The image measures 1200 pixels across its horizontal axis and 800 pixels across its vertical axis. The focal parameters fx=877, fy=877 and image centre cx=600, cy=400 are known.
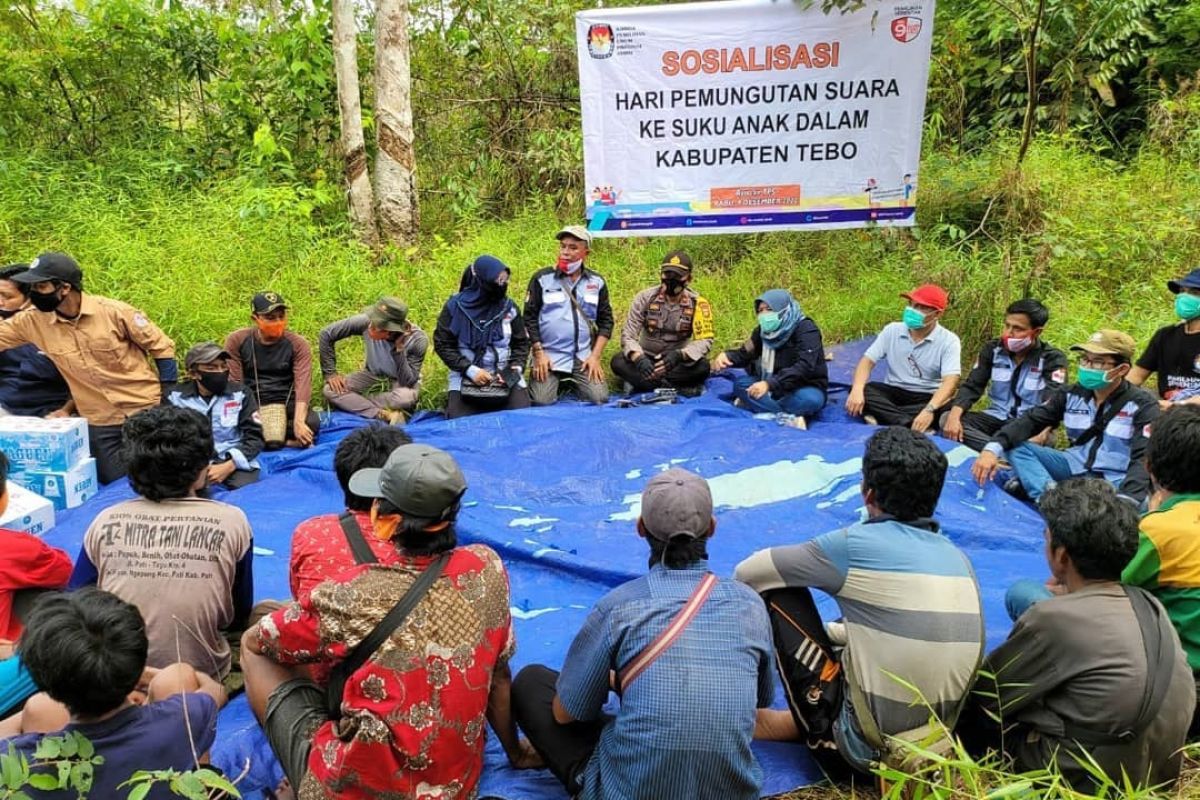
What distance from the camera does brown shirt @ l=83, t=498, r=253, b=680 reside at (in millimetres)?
2674

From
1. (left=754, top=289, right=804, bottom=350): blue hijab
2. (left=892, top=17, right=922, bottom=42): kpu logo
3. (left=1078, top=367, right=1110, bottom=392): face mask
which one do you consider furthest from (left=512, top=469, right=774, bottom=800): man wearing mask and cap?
(left=892, top=17, right=922, bottom=42): kpu logo

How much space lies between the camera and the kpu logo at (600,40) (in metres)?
6.50

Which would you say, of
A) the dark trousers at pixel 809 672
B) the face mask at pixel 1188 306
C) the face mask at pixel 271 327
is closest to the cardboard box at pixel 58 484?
the face mask at pixel 271 327

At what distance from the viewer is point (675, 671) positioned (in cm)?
210

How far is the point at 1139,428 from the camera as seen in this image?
412 centimetres

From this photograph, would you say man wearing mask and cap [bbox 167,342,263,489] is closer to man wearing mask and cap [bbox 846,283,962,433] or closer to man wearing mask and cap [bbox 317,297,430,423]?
man wearing mask and cap [bbox 317,297,430,423]

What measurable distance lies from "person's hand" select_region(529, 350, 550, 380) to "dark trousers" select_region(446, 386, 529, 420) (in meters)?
0.25

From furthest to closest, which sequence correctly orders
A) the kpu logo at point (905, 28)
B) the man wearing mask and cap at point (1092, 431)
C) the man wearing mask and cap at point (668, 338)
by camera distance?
the kpu logo at point (905, 28) → the man wearing mask and cap at point (668, 338) → the man wearing mask and cap at point (1092, 431)

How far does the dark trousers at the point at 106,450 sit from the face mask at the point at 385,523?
3.05m

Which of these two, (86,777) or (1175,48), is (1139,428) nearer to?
(86,777)

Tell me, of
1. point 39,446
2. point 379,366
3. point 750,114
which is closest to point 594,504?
point 379,366

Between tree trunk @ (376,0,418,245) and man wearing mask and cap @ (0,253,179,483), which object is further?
tree trunk @ (376,0,418,245)

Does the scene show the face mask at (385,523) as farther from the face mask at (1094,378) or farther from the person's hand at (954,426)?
the person's hand at (954,426)

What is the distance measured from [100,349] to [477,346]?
83.5 inches
